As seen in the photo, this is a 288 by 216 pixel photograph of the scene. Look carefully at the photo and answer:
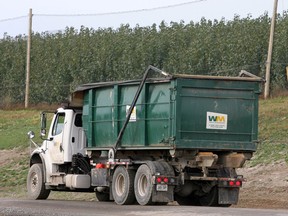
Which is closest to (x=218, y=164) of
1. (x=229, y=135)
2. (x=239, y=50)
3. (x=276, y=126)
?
(x=229, y=135)

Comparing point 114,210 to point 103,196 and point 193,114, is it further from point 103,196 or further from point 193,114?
point 103,196

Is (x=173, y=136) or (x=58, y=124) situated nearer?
(x=173, y=136)

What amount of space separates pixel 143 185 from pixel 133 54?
166ft

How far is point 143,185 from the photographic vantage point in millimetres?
23797

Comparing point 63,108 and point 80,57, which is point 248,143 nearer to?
point 63,108

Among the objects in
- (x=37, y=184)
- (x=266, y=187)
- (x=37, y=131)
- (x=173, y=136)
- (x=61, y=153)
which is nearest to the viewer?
(x=173, y=136)

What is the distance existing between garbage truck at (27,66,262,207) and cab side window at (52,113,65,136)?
1675mm

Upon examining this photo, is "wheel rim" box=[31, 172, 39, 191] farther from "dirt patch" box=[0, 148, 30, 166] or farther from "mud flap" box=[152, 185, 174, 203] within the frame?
"dirt patch" box=[0, 148, 30, 166]

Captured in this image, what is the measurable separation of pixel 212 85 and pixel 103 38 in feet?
187

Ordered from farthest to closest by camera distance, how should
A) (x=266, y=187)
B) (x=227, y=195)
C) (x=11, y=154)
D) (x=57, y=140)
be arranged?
(x=11, y=154) < (x=266, y=187) < (x=57, y=140) < (x=227, y=195)

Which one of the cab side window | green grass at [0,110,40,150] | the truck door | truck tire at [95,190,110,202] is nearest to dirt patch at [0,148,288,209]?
truck tire at [95,190,110,202]

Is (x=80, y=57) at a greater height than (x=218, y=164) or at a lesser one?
greater

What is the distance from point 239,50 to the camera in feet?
219

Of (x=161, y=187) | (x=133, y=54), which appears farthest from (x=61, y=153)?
(x=133, y=54)
